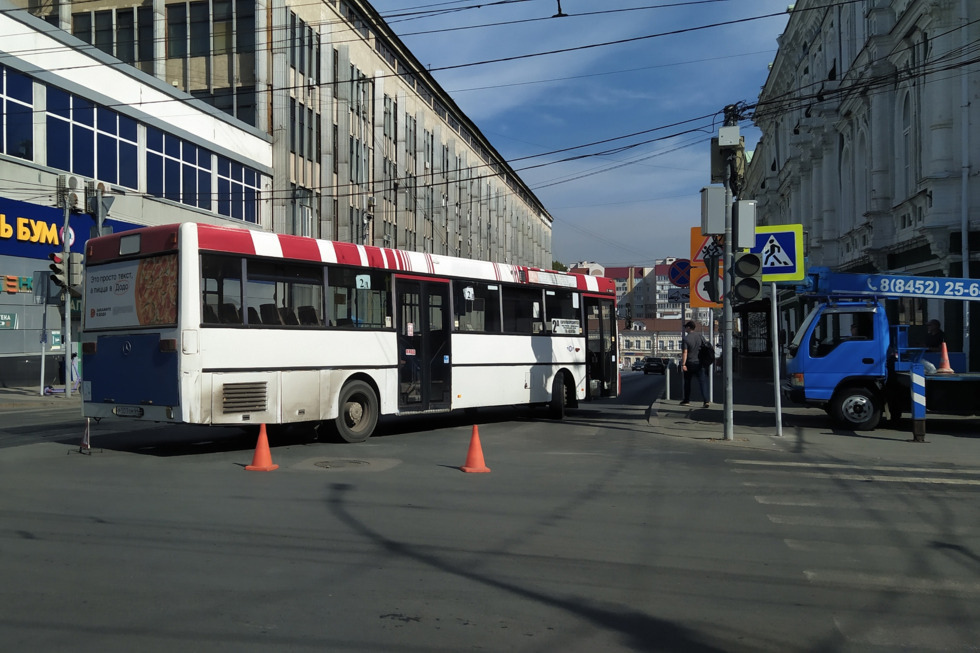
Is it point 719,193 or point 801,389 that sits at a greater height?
point 719,193

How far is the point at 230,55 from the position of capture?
129 feet

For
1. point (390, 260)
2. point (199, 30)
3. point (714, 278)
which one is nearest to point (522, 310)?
point (390, 260)

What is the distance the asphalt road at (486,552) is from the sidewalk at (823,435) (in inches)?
16.7

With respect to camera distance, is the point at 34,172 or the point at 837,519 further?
the point at 34,172

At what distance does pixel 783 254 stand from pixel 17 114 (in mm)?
23764

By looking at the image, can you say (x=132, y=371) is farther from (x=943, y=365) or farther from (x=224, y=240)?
(x=943, y=365)

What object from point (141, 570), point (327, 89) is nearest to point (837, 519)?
point (141, 570)

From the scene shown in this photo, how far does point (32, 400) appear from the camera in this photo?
23.2 meters

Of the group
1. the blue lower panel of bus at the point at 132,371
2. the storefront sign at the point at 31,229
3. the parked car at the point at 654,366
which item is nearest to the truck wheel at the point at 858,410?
the blue lower panel of bus at the point at 132,371

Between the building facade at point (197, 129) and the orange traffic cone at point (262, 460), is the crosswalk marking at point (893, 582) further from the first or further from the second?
the building facade at point (197, 129)

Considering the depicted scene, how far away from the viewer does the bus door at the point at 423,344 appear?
1454 cm

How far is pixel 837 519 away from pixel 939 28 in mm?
19291

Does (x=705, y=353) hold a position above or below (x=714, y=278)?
below

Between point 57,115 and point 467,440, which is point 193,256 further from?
point 57,115
